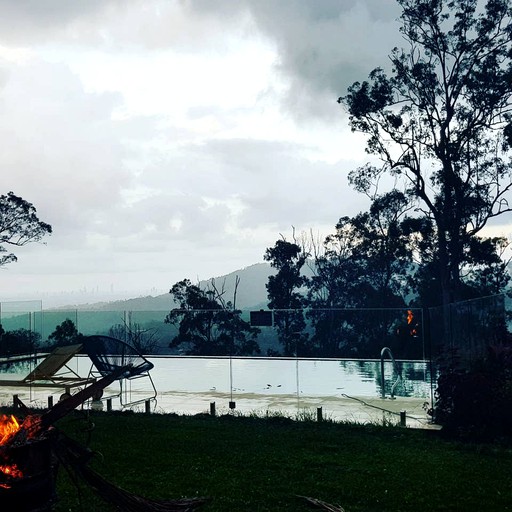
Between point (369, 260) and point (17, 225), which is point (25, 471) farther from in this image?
point (17, 225)

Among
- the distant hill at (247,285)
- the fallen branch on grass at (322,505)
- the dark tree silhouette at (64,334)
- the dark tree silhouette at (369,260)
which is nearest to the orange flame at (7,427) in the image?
the fallen branch on grass at (322,505)

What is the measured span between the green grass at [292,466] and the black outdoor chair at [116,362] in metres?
3.08

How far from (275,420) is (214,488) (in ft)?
12.7

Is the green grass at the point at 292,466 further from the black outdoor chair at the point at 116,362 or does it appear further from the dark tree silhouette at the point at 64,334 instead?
the dark tree silhouette at the point at 64,334

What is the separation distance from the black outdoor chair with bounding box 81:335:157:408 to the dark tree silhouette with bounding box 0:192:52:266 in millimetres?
20256

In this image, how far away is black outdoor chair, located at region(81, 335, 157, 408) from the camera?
45.2ft

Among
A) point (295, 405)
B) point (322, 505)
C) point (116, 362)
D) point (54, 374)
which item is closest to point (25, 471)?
point (322, 505)

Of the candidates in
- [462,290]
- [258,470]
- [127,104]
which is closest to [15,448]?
[258,470]

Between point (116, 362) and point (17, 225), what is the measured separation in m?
20.8

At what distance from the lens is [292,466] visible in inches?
309

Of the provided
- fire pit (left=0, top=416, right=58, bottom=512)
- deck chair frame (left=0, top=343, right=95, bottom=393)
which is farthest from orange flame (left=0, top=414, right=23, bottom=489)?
deck chair frame (left=0, top=343, right=95, bottom=393)

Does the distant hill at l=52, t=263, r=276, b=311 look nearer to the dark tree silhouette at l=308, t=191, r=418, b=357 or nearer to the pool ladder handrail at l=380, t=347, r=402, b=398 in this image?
the dark tree silhouette at l=308, t=191, r=418, b=357

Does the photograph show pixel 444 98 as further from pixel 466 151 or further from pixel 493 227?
pixel 493 227

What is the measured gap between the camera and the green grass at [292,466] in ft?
21.7
